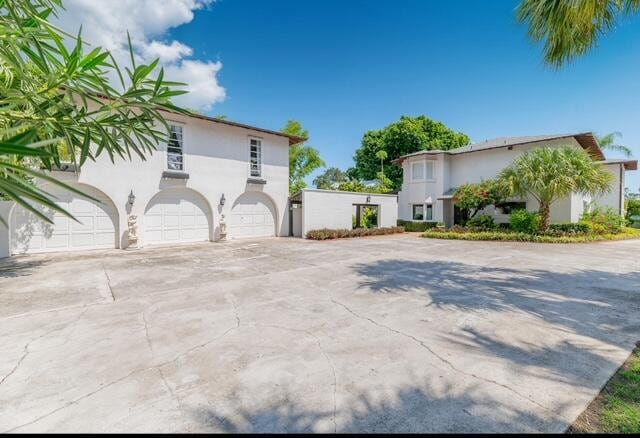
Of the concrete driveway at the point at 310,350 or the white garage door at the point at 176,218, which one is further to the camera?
the white garage door at the point at 176,218

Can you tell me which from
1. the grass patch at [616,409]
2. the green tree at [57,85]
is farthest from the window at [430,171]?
the green tree at [57,85]

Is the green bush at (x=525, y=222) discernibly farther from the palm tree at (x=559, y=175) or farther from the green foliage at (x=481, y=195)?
the green foliage at (x=481, y=195)

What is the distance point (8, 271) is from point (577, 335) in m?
13.4

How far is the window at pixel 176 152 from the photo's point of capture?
567 inches

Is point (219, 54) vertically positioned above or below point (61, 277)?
Answer: above

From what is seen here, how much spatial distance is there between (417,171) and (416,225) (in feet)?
14.1

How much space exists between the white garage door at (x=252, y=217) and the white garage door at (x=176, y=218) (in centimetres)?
169

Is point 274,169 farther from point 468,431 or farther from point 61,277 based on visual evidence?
point 468,431

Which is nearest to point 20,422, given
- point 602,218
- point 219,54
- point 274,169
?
point 219,54

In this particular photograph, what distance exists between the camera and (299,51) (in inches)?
560

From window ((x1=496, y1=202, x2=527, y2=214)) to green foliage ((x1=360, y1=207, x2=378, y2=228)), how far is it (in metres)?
8.43

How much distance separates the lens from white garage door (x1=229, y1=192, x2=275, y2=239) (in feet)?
54.7

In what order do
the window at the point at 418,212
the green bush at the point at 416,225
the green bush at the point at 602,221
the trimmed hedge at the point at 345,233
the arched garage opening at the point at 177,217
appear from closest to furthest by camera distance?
the arched garage opening at the point at 177,217 → the green bush at the point at 602,221 → the trimmed hedge at the point at 345,233 → the green bush at the point at 416,225 → the window at the point at 418,212

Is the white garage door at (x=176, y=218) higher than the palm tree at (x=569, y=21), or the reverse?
the palm tree at (x=569, y=21)
